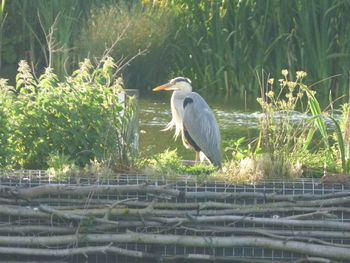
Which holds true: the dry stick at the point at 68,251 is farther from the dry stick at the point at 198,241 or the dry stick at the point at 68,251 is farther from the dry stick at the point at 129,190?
the dry stick at the point at 129,190

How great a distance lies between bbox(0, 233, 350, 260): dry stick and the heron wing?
6.88 ft

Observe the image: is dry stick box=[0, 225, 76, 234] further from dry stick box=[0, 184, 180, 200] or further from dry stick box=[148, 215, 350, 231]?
dry stick box=[148, 215, 350, 231]

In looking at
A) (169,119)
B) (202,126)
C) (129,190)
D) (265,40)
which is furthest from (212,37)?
(129,190)

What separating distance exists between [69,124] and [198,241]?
3.67ft

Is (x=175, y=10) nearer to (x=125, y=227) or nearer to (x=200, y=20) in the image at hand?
(x=200, y=20)

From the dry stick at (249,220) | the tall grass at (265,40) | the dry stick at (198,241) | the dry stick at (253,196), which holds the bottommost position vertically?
the dry stick at (198,241)

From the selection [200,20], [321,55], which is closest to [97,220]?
[321,55]

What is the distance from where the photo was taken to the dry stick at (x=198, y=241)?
4.37 m

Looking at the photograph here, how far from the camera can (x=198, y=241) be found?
4371mm

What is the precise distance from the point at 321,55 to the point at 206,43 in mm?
1841

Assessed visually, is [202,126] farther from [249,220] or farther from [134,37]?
[134,37]

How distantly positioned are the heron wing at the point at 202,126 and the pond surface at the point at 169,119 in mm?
474

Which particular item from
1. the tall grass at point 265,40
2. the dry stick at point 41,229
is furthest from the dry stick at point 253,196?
the tall grass at point 265,40

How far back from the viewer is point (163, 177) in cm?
464
